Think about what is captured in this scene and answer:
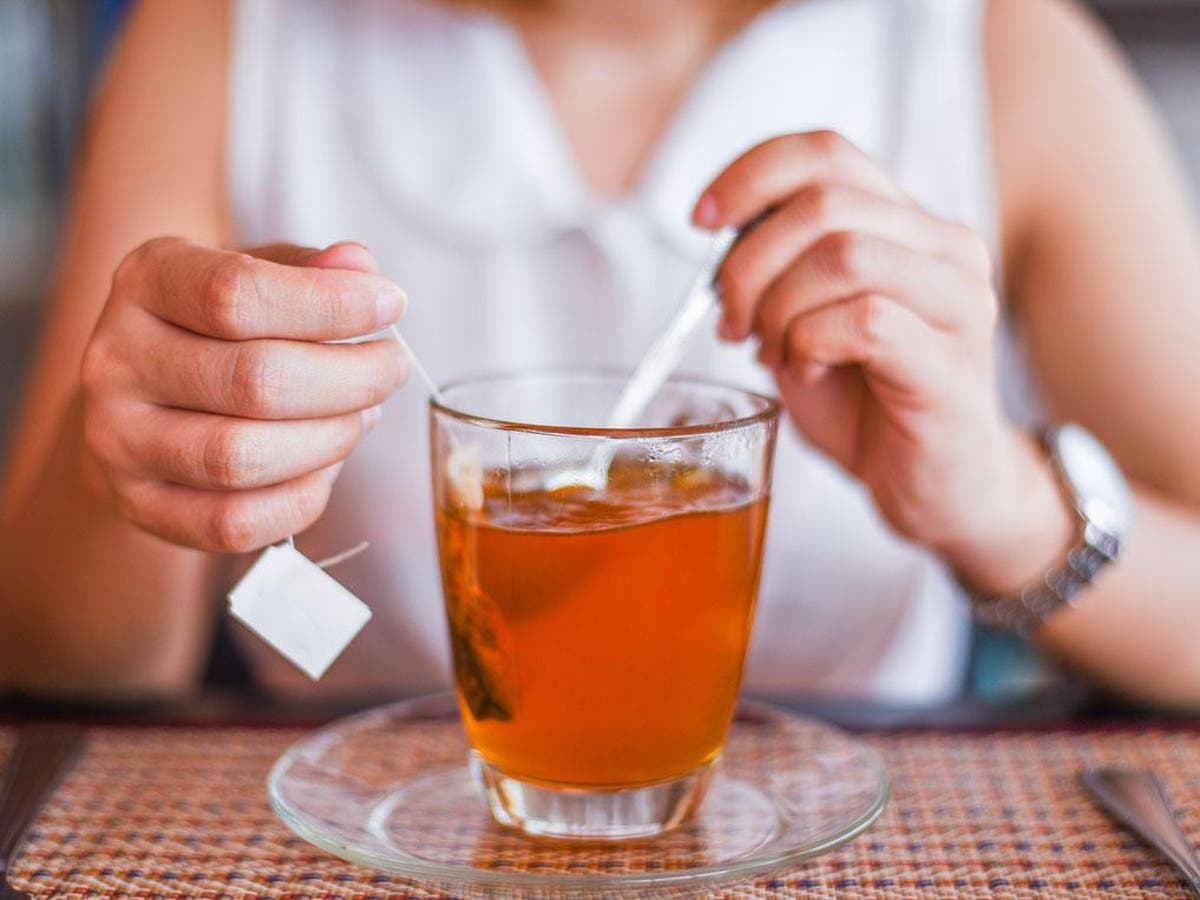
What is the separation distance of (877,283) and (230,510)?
0.36 meters

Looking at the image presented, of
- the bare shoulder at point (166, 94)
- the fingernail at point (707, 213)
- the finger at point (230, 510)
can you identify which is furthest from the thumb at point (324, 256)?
the bare shoulder at point (166, 94)

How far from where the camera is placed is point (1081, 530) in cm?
92

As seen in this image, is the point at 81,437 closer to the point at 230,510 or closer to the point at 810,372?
the point at 230,510

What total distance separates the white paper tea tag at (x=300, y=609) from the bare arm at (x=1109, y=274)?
67cm

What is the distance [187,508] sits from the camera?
61 centimetres

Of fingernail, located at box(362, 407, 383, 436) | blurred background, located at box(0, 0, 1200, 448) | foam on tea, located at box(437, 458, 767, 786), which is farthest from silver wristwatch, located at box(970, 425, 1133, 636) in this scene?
blurred background, located at box(0, 0, 1200, 448)

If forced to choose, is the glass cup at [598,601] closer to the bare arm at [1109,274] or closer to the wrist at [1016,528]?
the wrist at [1016,528]

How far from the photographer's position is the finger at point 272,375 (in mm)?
557

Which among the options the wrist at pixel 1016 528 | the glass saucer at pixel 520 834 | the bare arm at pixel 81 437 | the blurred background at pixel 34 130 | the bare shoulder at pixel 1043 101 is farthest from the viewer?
the blurred background at pixel 34 130

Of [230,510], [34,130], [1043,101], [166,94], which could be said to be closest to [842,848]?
[230,510]

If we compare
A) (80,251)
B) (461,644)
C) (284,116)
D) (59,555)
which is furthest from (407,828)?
(284,116)

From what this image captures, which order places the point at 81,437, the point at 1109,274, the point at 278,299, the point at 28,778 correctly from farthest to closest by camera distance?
1. the point at 1109,274
2. the point at 81,437
3. the point at 28,778
4. the point at 278,299

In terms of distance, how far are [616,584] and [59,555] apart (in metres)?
0.58

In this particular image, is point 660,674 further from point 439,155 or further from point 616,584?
point 439,155
